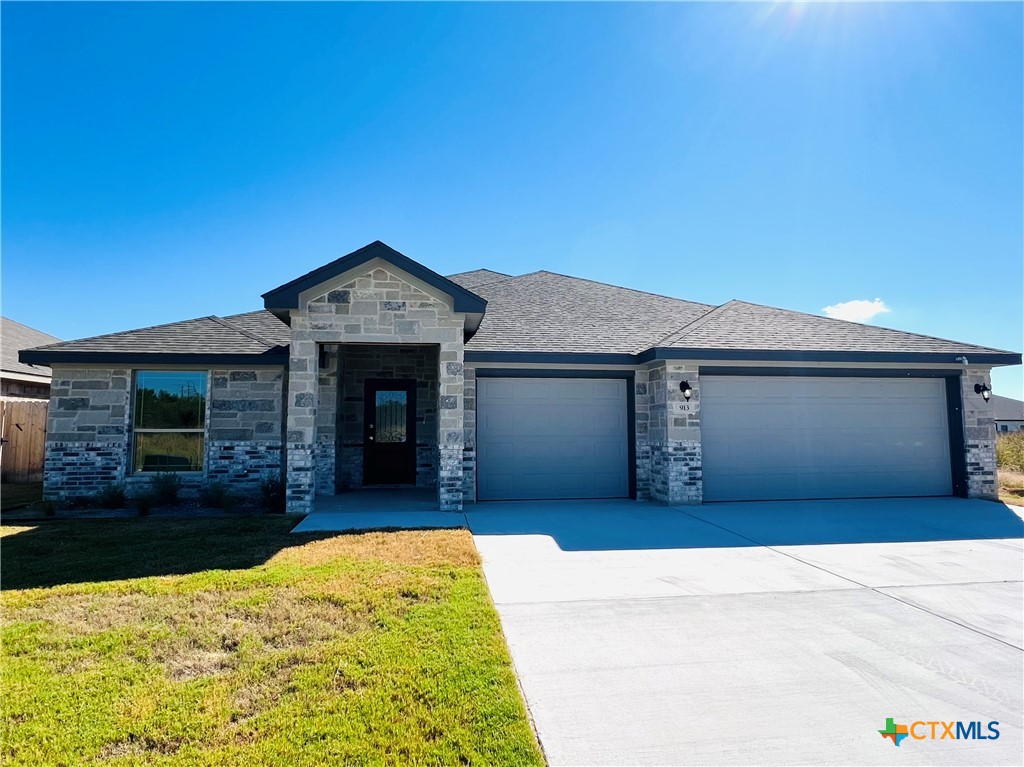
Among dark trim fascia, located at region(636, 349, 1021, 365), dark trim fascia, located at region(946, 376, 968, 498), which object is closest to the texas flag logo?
dark trim fascia, located at region(636, 349, 1021, 365)

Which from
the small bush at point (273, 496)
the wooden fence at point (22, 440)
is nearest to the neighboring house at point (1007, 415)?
the small bush at point (273, 496)

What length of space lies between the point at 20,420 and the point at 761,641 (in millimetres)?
17680

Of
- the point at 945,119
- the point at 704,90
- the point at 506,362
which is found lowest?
the point at 506,362

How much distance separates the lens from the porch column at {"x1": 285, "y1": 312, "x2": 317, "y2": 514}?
8.47m

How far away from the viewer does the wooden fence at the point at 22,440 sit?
1311cm

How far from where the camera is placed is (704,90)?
30.6ft

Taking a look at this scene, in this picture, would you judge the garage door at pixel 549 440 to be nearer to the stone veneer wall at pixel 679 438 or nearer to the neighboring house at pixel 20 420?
the stone veneer wall at pixel 679 438

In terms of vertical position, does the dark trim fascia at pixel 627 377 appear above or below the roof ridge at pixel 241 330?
below

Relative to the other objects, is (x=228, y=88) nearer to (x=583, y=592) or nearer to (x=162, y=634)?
Answer: (x=162, y=634)

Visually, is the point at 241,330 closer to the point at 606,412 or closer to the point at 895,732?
the point at 606,412

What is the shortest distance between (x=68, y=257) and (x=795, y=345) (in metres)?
17.7

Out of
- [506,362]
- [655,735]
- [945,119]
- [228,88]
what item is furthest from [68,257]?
[945,119]

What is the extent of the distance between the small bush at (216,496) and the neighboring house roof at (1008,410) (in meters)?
42.9

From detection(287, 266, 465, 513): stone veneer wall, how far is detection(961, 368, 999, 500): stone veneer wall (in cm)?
1034
